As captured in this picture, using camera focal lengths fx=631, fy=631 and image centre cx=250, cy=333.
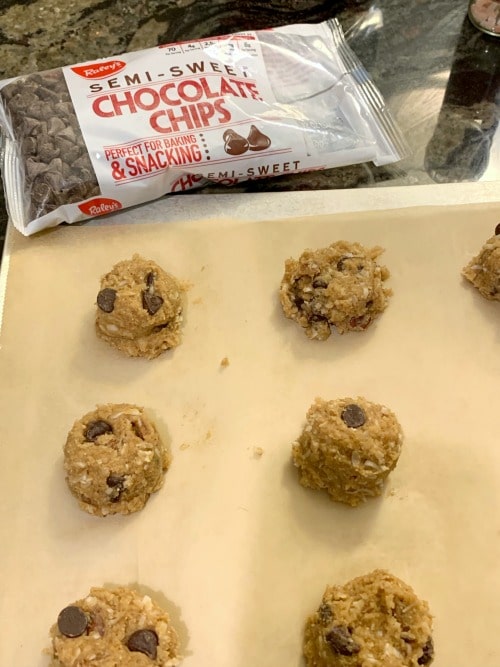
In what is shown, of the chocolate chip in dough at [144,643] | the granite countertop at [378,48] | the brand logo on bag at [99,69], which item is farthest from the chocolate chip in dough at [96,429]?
the brand logo on bag at [99,69]

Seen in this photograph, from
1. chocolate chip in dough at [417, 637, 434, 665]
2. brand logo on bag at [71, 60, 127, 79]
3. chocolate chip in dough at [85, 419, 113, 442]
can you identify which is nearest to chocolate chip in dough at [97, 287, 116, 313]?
chocolate chip in dough at [85, 419, 113, 442]

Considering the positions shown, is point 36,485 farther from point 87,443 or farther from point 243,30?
point 243,30

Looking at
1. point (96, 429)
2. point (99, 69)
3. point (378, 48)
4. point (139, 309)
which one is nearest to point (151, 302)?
point (139, 309)

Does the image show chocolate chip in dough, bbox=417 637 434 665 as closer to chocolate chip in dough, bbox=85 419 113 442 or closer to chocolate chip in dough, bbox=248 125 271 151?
chocolate chip in dough, bbox=85 419 113 442

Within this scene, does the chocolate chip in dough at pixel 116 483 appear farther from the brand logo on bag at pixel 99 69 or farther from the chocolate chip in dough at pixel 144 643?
the brand logo on bag at pixel 99 69

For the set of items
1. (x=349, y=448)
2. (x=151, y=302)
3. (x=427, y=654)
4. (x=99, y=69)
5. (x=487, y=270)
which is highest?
(x=99, y=69)

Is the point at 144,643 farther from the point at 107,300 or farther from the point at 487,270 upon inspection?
the point at 487,270

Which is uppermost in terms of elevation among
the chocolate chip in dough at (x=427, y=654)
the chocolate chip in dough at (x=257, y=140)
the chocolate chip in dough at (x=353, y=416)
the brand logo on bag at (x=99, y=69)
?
the brand logo on bag at (x=99, y=69)
